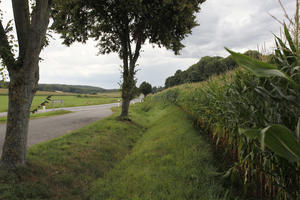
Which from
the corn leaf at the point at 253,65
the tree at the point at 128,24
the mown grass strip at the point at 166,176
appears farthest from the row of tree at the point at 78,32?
the corn leaf at the point at 253,65

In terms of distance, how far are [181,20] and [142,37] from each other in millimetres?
2974

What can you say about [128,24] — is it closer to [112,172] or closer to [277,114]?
[112,172]

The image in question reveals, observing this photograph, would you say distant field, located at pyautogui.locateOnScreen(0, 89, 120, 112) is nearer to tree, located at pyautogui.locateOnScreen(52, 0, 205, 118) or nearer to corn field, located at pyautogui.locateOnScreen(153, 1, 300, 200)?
tree, located at pyautogui.locateOnScreen(52, 0, 205, 118)

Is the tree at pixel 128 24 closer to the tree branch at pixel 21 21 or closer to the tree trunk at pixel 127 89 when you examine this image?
the tree trunk at pixel 127 89

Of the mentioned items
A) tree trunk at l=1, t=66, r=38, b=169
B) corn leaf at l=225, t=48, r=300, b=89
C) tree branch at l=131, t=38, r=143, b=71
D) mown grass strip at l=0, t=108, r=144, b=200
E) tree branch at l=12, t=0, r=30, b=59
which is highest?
tree branch at l=131, t=38, r=143, b=71

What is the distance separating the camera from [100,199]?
11.2 ft

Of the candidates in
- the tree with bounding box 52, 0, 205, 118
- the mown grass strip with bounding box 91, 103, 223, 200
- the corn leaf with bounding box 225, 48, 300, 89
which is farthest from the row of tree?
the corn leaf with bounding box 225, 48, 300, 89

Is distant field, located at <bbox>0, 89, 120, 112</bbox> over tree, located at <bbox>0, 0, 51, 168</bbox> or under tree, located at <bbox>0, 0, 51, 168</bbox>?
under

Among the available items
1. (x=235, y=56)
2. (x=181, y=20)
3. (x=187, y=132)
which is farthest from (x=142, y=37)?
(x=235, y=56)

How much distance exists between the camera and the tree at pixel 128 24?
9820 millimetres

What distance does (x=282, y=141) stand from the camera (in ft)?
3.46

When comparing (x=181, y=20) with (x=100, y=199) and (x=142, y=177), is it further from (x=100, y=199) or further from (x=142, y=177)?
(x=100, y=199)

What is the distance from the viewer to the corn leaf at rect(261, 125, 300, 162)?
101cm

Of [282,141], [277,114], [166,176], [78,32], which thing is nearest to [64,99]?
[78,32]
